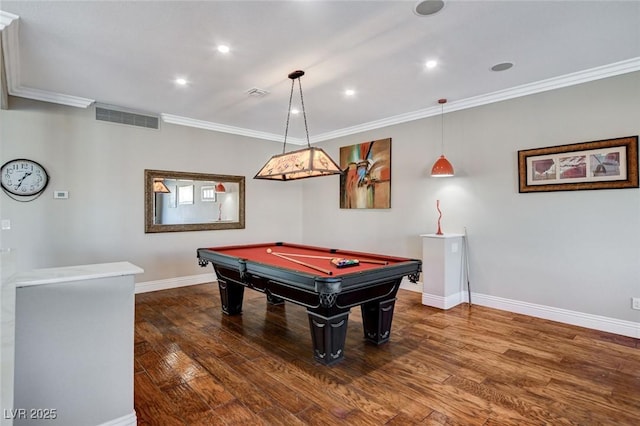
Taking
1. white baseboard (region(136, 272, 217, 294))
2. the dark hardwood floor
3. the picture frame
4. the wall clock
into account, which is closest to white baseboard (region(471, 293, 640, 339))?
the dark hardwood floor

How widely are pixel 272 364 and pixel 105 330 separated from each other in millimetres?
1416

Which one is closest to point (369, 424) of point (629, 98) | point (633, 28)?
point (633, 28)

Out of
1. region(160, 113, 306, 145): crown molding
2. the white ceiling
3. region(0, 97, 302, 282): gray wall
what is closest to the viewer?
the white ceiling

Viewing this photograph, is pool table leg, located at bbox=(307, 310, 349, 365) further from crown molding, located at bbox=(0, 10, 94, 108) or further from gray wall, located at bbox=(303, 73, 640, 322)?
crown molding, located at bbox=(0, 10, 94, 108)

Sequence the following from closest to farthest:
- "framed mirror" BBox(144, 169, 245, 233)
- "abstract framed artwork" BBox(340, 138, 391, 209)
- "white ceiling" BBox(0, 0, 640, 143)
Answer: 1. "white ceiling" BBox(0, 0, 640, 143)
2. "framed mirror" BBox(144, 169, 245, 233)
3. "abstract framed artwork" BBox(340, 138, 391, 209)

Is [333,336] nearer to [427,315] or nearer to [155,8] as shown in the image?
[427,315]

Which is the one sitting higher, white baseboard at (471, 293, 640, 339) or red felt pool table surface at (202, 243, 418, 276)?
red felt pool table surface at (202, 243, 418, 276)

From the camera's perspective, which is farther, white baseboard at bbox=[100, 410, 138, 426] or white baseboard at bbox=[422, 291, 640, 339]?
white baseboard at bbox=[422, 291, 640, 339]

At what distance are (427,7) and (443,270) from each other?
310cm

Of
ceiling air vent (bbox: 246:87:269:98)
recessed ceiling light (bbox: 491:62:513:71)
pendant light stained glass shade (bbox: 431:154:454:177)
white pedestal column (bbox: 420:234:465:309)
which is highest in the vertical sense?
ceiling air vent (bbox: 246:87:269:98)

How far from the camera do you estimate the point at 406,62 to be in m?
3.46

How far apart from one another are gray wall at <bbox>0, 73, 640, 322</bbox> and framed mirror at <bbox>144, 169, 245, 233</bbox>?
0.13 meters

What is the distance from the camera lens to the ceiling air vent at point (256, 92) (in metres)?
4.27

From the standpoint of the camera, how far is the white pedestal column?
4.43m
